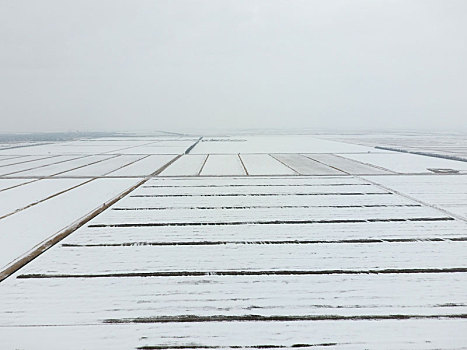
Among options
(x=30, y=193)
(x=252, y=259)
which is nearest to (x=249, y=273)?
(x=252, y=259)

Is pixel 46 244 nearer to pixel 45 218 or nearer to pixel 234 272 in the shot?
pixel 45 218

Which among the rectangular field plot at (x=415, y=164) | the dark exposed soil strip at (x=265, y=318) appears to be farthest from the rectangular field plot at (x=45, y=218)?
the rectangular field plot at (x=415, y=164)

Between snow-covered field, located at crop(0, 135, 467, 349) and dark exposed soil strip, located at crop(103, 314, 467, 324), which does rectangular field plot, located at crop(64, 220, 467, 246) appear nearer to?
snow-covered field, located at crop(0, 135, 467, 349)

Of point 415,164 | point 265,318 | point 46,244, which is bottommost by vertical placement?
point 265,318

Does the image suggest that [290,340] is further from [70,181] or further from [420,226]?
[70,181]

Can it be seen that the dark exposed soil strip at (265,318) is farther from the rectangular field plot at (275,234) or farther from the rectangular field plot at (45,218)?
the rectangular field plot at (45,218)

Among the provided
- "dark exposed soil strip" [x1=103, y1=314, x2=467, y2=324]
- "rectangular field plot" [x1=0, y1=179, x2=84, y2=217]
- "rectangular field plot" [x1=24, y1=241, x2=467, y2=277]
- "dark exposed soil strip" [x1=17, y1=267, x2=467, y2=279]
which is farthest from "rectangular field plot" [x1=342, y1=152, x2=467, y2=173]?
"rectangular field plot" [x1=0, y1=179, x2=84, y2=217]

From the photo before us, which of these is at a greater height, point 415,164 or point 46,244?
point 415,164

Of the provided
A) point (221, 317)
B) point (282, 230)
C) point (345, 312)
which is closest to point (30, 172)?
point (282, 230)

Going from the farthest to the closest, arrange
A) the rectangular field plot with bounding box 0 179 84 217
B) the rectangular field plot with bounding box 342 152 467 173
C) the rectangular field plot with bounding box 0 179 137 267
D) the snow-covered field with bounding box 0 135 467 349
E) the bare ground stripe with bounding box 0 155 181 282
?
the rectangular field plot with bounding box 342 152 467 173, the rectangular field plot with bounding box 0 179 84 217, the rectangular field plot with bounding box 0 179 137 267, the bare ground stripe with bounding box 0 155 181 282, the snow-covered field with bounding box 0 135 467 349
